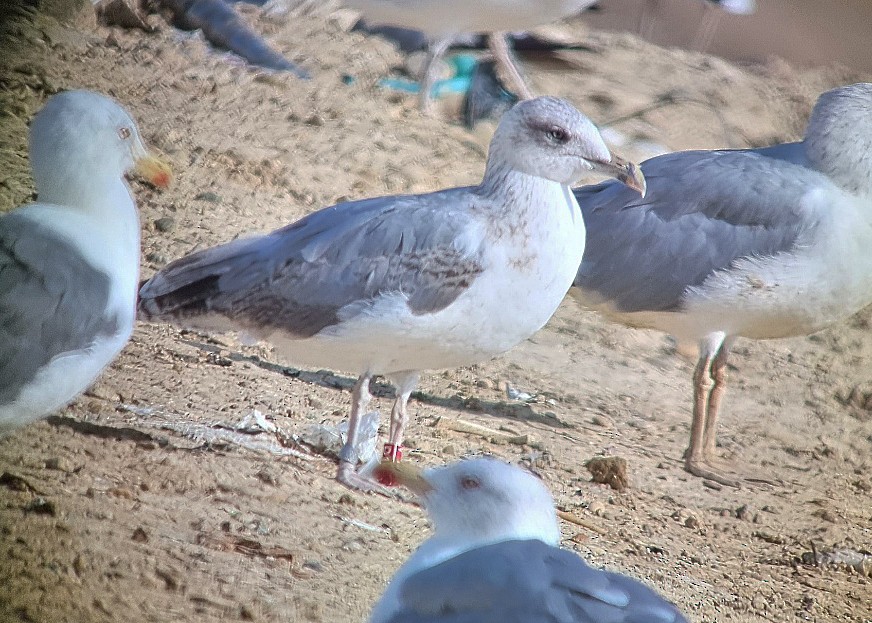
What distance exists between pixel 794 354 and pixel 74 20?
14.7 feet

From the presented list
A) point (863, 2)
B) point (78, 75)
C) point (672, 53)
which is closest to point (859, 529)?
point (78, 75)

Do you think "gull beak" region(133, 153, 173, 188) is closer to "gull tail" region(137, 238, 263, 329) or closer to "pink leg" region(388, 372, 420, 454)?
"gull tail" region(137, 238, 263, 329)

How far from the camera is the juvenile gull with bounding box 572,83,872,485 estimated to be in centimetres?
533

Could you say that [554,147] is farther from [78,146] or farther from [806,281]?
[78,146]

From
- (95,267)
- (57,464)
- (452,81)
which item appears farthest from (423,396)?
(452,81)

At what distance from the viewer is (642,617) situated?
2.46 metres

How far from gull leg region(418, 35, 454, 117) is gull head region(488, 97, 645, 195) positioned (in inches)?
152

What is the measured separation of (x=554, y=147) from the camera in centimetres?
446

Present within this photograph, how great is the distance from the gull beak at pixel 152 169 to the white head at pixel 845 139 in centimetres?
277

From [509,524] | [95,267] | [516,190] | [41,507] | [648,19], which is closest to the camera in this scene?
[509,524]

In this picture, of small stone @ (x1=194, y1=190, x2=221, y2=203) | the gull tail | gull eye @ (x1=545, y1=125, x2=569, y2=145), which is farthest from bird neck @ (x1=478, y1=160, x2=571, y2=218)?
small stone @ (x1=194, y1=190, x2=221, y2=203)

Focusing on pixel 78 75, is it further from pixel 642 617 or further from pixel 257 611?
pixel 642 617

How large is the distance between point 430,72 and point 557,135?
4105mm

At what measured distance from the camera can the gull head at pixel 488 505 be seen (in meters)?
3.01
